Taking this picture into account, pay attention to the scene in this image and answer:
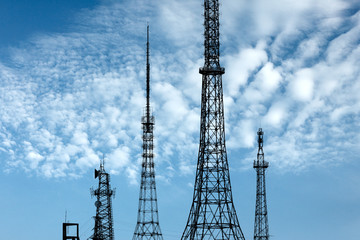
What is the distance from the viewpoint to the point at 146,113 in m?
87.7

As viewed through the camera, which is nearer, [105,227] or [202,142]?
[202,142]

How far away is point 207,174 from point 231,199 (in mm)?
4068

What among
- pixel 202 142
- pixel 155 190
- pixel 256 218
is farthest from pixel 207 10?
pixel 256 218

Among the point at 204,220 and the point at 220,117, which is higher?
the point at 220,117

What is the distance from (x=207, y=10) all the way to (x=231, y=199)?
23347 mm

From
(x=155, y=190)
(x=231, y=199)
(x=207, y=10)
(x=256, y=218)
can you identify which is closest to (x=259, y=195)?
(x=256, y=218)

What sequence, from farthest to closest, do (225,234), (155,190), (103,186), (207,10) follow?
(103,186)
(155,190)
(207,10)
(225,234)

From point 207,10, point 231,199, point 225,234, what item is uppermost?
point 207,10

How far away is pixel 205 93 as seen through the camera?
225 ft

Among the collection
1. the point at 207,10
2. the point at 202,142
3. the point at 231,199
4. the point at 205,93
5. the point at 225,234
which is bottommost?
the point at 225,234

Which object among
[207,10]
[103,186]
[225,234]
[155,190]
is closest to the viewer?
[225,234]

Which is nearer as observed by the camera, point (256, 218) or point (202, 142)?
point (202, 142)

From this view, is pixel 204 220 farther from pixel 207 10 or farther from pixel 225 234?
pixel 207 10

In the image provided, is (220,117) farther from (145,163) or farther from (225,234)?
(145,163)
